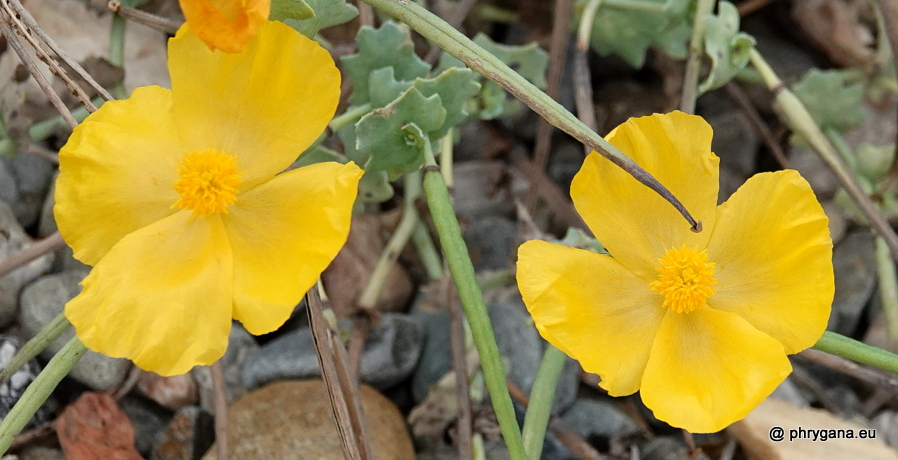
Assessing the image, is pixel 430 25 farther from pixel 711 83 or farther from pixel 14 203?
pixel 14 203

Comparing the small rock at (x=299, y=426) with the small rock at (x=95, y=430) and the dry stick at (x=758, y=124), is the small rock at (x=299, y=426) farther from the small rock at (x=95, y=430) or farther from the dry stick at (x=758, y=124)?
the dry stick at (x=758, y=124)

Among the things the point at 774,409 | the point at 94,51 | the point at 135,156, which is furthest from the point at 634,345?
the point at 94,51

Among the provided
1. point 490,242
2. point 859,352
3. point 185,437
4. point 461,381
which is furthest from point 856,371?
point 185,437

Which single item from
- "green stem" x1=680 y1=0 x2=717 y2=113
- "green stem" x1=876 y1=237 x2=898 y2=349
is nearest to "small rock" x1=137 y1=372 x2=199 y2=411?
"green stem" x1=680 y1=0 x2=717 y2=113

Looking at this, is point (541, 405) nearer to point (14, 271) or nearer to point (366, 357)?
point (366, 357)

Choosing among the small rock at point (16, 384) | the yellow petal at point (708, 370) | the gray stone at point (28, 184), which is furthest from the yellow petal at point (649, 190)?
the gray stone at point (28, 184)

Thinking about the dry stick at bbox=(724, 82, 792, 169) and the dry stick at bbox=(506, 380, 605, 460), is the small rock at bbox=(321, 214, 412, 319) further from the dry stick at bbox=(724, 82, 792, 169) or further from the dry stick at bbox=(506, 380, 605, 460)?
the dry stick at bbox=(724, 82, 792, 169)
